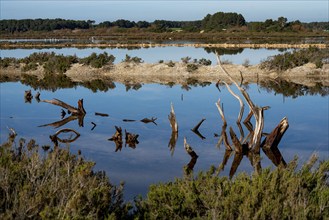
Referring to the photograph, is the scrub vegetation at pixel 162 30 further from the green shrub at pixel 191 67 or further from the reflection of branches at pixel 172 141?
the reflection of branches at pixel 172 141

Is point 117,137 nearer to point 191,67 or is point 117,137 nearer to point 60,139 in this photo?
point 60,139

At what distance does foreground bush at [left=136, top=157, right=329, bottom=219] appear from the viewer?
6.34 m

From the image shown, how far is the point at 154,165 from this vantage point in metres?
13.0

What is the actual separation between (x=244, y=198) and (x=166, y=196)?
A: 1.03 meters

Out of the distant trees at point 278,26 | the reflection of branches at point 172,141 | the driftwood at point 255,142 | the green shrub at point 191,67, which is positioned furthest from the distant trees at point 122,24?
the driftwood at point 255,142

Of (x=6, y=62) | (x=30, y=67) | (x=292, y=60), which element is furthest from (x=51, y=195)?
(x=6, y=62)

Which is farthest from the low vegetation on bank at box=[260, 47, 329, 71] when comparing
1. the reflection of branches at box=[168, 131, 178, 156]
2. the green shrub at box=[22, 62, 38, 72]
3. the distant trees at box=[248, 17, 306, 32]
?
the distant trees at box=[248, 17, 306, 32]

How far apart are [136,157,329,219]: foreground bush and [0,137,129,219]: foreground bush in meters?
0.57

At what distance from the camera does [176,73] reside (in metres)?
32.1

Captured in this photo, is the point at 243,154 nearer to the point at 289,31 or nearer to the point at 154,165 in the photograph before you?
the point at 154,165

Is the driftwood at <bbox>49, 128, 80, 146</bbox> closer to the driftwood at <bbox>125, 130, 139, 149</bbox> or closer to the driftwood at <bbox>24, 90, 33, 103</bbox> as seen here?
the driftwood at <bbox>125, 130, 139, 149</bbox>

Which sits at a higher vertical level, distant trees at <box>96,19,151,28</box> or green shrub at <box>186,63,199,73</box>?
green shrub at <box>186,63,199,73</box>

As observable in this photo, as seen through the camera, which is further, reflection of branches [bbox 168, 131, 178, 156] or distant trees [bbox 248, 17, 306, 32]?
distant trees [bbox 248, 17, 306, 32]

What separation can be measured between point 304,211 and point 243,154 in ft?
25.5
